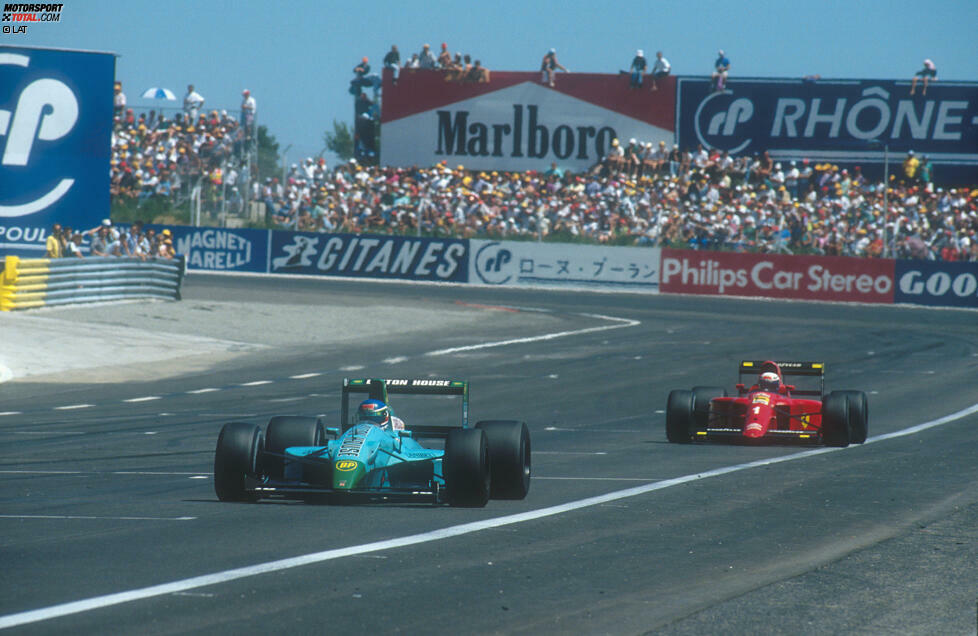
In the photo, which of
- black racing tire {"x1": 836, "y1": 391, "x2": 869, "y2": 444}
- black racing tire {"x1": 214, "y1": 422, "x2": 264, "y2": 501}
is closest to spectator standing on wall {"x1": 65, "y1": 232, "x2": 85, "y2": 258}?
black racing tire {"x1": 836, "y1": 391, "x2": 869, "y2": 444}

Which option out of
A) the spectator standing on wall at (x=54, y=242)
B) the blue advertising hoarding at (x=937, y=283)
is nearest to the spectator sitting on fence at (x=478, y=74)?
the blue advertising hoarding at (x=937, y=283)

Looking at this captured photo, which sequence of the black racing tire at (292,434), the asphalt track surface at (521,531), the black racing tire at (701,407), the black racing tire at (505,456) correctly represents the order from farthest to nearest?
the black racing tire at (701,407)
the black racing tire at (292,434)
the black racing tire at (505,456)
the asphalt track surface at (521,531)

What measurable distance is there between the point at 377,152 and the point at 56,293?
26.9m

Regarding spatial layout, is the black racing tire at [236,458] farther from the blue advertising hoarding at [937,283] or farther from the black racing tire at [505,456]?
the blue advertising hoarding at [937,283]

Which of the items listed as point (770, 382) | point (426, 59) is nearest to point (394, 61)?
point (426, 59)

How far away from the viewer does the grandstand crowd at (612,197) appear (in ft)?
146

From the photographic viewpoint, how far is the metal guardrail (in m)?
29.6

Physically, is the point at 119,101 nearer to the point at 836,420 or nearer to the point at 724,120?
the point at 724,120

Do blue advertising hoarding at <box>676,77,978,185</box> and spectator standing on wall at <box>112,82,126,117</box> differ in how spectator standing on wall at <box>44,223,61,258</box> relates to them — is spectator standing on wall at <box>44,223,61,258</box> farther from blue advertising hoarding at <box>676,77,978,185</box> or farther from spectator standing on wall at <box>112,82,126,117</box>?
blue advertising hoarding at <box>676,77,978,185</box>

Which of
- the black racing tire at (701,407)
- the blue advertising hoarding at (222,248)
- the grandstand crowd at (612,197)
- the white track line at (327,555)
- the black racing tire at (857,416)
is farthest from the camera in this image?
the blue advertising hoarding at (222,248)

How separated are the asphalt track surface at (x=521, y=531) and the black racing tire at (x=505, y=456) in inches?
6.9

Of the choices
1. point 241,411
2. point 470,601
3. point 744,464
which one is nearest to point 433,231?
point 241,411

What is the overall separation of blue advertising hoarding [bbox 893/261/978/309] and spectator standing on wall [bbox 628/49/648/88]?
47.6 ft

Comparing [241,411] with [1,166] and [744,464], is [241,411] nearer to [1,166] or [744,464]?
[744,464]
